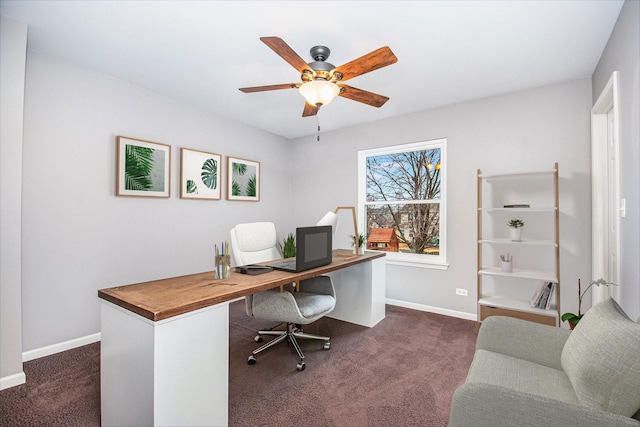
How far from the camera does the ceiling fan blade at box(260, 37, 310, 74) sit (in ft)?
5.24

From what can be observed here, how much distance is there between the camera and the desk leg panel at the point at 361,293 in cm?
308

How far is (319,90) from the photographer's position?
1.98 metres

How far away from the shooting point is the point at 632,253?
5.61 ft

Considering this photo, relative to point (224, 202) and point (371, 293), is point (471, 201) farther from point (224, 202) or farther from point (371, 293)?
point (224, 202)

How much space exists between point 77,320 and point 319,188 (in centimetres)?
313

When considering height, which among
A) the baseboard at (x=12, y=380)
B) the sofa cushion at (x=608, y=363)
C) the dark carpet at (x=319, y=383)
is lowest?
the dark carpet at (x=319, y=383)

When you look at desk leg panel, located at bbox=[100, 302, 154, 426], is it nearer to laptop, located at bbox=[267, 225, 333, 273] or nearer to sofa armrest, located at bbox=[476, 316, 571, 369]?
laptop, located at bbox=[267, 225, 333, 273]

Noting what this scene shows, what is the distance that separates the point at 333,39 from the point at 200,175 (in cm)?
220

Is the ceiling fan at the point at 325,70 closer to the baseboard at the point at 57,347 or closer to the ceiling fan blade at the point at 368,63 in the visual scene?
the ceiling fan blade at the point at 368,63

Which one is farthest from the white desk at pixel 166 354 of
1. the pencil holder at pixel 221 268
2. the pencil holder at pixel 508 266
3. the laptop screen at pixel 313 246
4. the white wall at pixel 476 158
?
the white wall at pixel 476 158

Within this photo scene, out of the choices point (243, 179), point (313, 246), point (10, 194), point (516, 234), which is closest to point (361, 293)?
point (313, 246)

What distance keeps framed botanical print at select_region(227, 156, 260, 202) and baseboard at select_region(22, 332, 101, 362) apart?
1981mm

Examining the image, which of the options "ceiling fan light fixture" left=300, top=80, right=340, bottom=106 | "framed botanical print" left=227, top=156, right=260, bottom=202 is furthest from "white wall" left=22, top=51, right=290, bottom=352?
"ceiling fan light fixture" left=300, top=80, right=340, bottom=106

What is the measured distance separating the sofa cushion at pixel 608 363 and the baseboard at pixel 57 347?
340 centimetres
